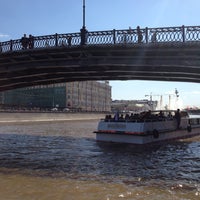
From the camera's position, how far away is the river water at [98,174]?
11.3 metres

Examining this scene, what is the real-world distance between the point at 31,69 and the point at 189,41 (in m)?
13.4

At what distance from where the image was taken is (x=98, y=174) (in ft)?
47.4

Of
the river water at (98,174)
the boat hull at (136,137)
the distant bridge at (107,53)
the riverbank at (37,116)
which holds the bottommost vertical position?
the river water at (98,174)

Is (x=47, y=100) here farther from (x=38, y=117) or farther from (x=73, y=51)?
(x=73, y=51)

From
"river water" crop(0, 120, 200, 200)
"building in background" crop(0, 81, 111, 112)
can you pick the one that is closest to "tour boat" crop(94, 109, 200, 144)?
"river water" crop(0, 120, 200, 200)

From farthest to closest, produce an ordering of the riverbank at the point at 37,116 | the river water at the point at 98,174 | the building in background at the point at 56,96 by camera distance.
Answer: the building in background at the point at 56,96 < the riverbank at the point at 37,116 < the river water at the point at 98,174

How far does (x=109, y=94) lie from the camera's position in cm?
17375

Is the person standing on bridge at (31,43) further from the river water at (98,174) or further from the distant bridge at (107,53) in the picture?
the river water at (98,174)

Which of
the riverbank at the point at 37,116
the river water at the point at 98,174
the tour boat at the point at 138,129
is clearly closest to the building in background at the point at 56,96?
the riverbank at the point at 37,116

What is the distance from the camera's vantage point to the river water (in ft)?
37.0

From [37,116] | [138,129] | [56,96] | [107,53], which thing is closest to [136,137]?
[138,129]

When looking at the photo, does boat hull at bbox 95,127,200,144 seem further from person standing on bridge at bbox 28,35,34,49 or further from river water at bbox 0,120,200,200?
person standing on bridge at bbox 28,35,34,49

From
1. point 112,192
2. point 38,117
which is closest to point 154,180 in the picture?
point 112,192

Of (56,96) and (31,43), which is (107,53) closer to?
(31,43)
